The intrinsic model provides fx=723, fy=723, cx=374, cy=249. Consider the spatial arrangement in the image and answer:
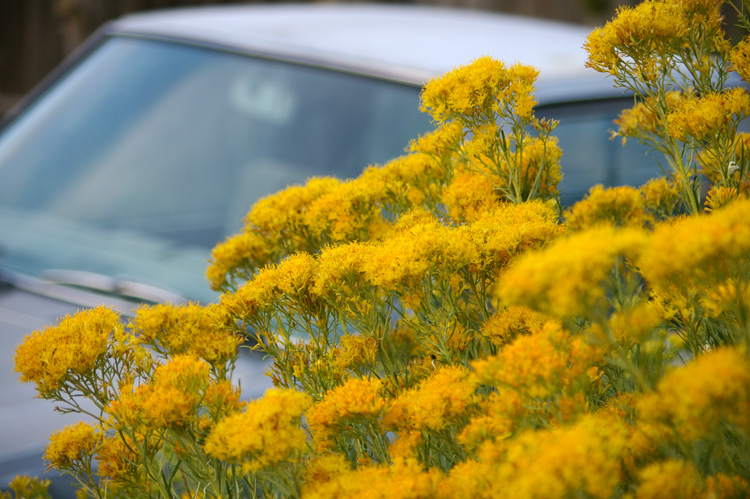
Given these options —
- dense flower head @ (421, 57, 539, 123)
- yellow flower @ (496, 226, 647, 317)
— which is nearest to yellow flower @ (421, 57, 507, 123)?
dense flower head @ (421, 57, 539, 123)

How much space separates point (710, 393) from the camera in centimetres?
67

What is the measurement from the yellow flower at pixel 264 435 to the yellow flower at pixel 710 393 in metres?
0.45

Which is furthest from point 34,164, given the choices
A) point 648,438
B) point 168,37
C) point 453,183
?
point 648,438

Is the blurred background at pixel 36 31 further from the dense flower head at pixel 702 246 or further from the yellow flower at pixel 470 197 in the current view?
the dense flower head at pixel 702 246

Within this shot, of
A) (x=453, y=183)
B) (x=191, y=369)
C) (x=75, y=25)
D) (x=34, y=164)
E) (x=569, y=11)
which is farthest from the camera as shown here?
(x=569, y=11)

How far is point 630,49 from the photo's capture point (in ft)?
3.81

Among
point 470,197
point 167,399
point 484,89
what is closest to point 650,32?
point 484,89

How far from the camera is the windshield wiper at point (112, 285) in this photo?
226 centimetres

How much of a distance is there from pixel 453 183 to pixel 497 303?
0.26 m

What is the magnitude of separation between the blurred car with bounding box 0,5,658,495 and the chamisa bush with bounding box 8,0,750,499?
102 centimetres

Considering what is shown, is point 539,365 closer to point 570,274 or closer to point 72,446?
point 570,274

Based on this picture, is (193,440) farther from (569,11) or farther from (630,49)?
(569,11)

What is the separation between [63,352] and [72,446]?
0.18 m

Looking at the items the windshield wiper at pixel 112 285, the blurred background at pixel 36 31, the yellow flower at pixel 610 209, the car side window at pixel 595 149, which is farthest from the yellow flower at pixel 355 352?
the blurred background at pixel 36 31
